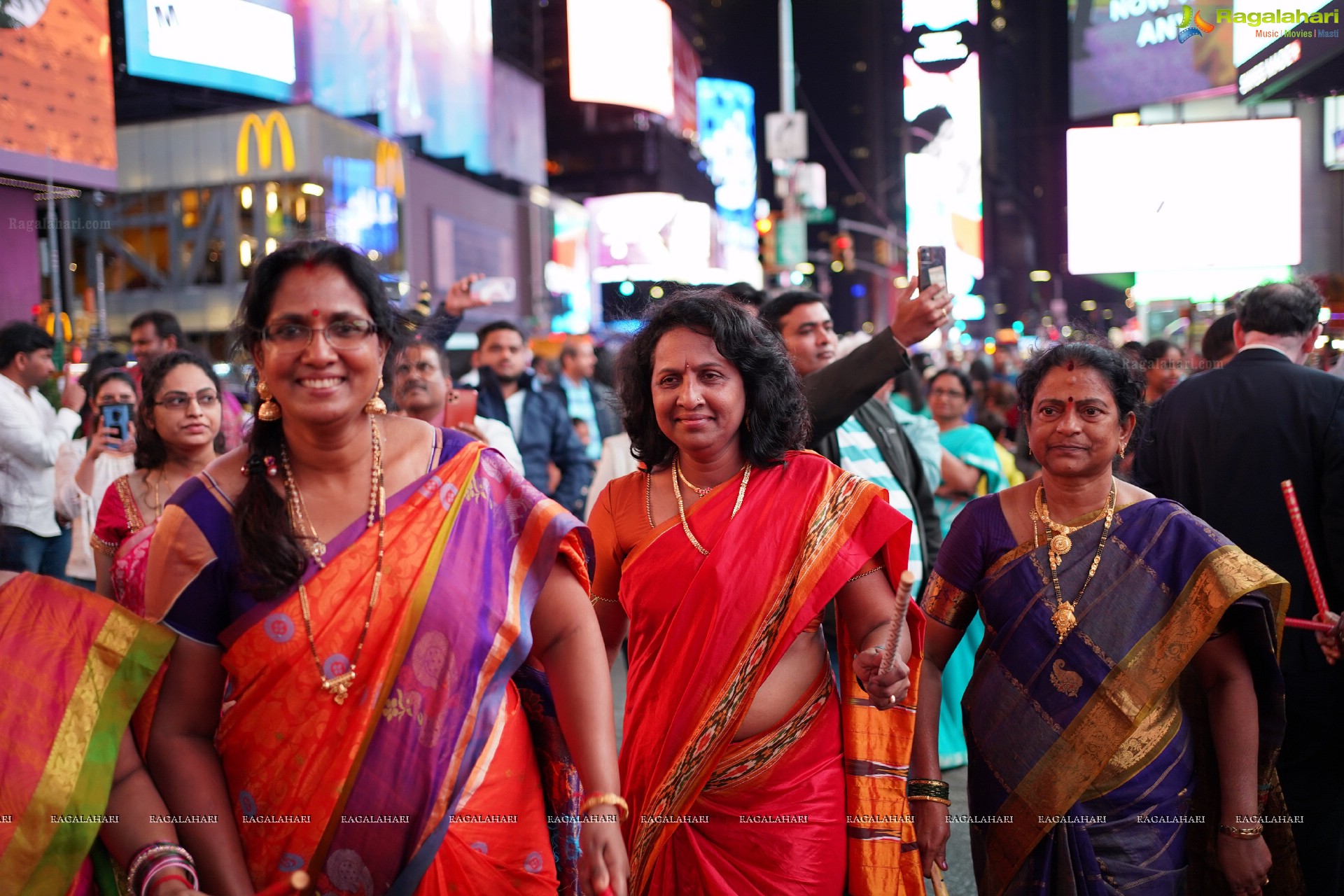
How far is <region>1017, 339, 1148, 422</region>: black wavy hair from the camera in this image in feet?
8.54

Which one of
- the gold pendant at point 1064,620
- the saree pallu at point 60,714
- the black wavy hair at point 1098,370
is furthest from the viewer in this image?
the black wavy hair at point 1098,370

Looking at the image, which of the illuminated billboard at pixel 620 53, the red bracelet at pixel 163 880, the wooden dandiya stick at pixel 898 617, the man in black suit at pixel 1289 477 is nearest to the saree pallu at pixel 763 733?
the wooden dandiya stick at pixel 898 617

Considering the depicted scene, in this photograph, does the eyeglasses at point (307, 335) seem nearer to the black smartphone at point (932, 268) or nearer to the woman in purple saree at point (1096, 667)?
the woman in purple saree at point (1096, 667)

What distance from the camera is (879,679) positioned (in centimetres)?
209

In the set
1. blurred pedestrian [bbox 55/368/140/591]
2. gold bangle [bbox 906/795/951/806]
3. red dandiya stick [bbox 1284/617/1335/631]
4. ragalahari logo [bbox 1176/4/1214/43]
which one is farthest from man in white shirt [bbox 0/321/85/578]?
ragalahari logo [bbox 1176/4/1214/43]

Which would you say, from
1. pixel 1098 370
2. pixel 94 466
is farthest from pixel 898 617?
pixel 94 466

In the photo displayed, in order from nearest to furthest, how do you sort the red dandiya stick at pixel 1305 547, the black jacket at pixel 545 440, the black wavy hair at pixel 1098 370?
1. the black wavy hair at pixel 1098 370
2. the red dandiya stick at pixel 1305 547
3. the black jacket at pixel 545 440

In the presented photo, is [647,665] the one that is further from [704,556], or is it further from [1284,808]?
[1284,808]

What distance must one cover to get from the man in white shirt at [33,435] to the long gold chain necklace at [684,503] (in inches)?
144

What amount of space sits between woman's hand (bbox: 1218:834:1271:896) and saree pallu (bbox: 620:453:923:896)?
2.59 ft

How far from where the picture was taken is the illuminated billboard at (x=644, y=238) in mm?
29375

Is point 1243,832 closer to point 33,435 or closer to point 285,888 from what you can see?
point 285,888

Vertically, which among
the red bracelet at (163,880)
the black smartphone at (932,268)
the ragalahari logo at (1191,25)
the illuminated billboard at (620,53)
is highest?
the illuminated billboard at (620,53)

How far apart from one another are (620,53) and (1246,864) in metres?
22.5
